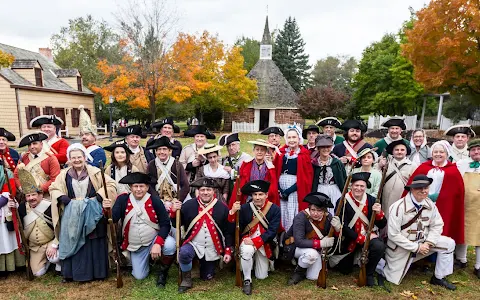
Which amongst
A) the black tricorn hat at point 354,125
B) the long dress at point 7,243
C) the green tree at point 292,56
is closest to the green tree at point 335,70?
the green tree at point 292,56

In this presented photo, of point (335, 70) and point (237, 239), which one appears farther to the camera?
point (335, 70)

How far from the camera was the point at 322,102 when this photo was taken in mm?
26219

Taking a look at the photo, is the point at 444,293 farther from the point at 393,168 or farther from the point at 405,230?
the point at 393,168

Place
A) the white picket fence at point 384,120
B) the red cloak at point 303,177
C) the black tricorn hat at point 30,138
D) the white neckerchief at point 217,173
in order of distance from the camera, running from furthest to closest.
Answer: the white picket fence at point 384,120
the white neckerchief at point 217,173
the red cloak at point 303,177
the black tricorn hat at point 30,138

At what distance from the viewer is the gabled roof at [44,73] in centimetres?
2128

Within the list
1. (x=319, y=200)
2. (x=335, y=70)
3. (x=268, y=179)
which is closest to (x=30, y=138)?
(x=268, y=179)

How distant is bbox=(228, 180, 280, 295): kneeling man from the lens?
4.56 meters

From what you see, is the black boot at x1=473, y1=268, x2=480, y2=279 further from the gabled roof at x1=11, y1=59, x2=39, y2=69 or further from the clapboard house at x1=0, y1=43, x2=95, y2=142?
the gabled roof at x1=11, y1=59, x2=39, y2=69

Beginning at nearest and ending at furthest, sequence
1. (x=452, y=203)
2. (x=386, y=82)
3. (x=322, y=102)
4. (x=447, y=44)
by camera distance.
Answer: (x=452, y=203) → (x=447, y=44) → (x=322, y=102) → (x=386, y=82)

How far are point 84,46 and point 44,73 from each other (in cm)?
1860

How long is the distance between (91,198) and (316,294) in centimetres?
349

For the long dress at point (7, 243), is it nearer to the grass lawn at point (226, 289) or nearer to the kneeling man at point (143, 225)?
the grass lawn at point (226, 289)

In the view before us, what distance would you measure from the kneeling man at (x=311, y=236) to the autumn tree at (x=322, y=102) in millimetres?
22645

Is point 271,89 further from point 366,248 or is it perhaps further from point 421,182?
point 366,248
